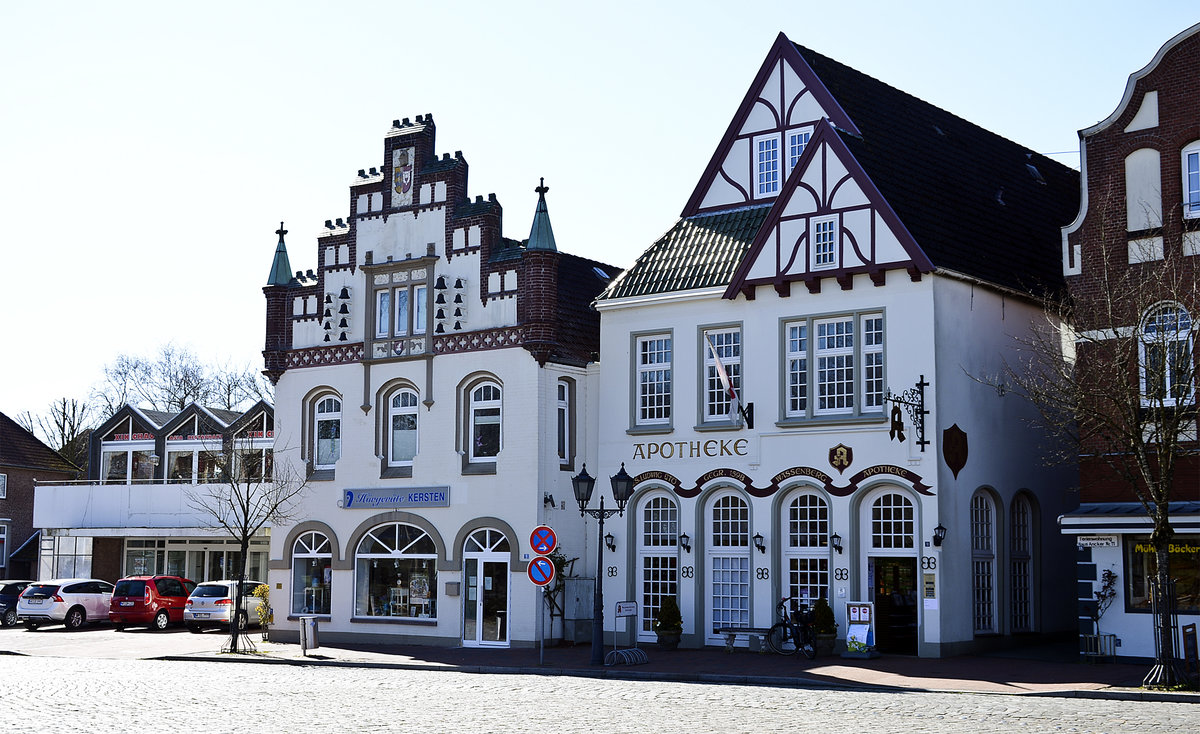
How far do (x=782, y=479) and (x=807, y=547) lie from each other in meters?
1.55

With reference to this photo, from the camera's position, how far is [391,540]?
36125 millimetres

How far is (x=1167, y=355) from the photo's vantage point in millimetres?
24953

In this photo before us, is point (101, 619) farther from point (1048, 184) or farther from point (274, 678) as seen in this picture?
point (1048, 184)

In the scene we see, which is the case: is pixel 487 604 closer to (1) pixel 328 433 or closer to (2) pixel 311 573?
(2) pixel 311 573

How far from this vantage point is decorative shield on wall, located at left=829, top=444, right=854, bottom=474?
30531 mm

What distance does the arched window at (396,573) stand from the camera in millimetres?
35344

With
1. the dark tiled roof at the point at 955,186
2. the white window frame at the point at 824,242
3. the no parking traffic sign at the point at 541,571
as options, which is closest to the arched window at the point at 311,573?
the no parking traffic sign at the point at 541,571

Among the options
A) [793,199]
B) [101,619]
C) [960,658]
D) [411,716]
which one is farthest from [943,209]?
[101,619]

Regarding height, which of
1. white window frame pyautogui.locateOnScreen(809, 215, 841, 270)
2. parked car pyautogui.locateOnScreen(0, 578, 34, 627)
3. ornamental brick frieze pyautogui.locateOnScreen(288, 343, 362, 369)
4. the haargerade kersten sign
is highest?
white window frame pyautogui.locateOnScreen(809, 215, 841, 270)

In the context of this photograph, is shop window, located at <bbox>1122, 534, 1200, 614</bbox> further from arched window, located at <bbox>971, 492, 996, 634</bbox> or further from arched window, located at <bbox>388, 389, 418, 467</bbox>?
arched window, located at <bbox>388, 389, 418, 467</bbox>

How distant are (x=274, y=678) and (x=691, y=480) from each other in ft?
35.9

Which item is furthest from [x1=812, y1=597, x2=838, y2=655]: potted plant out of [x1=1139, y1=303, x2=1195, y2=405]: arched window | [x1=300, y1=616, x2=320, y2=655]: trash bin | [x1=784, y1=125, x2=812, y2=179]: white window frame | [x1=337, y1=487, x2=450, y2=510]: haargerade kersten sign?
[x1=300, y1=616, x2=320, y2=655]: trash bin

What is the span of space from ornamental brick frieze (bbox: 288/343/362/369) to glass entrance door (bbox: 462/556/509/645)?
21.1 ft

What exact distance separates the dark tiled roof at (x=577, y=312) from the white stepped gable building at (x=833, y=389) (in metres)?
1.09
